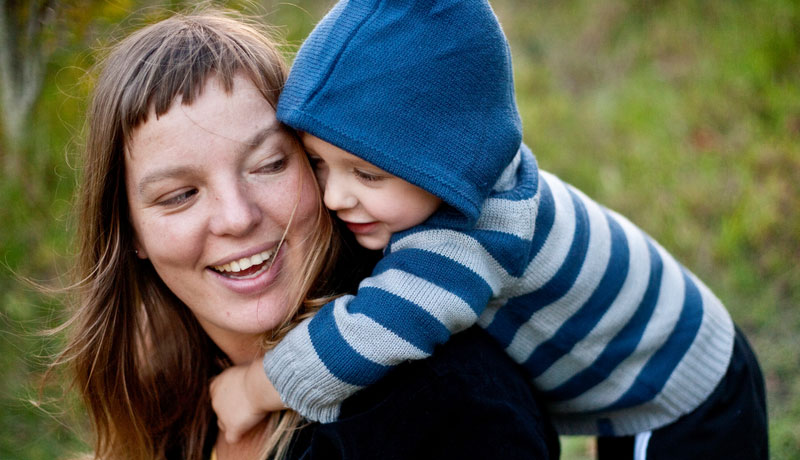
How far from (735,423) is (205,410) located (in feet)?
5.24

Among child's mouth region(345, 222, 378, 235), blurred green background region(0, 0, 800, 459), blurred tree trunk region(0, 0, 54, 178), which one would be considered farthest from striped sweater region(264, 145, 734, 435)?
blurred tree trunk region(0, 0, 54, 178)

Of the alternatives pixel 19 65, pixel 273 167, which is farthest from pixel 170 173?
pixel 19 65

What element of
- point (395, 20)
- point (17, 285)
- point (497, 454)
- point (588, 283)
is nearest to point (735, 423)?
point (588, 283)

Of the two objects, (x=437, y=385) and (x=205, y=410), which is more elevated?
(x=437, y=385)

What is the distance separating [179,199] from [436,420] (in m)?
0.82

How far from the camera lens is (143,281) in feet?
7.73

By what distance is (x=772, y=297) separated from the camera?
163 inches

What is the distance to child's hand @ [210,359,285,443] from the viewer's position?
2016 millimetres

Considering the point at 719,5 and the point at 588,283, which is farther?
the point at 719,5

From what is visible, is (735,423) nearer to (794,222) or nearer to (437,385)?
(437,385)

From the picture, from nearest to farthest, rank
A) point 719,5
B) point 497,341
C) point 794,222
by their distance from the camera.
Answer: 1. point 497,341
2. point 794,222
3. point 719,5

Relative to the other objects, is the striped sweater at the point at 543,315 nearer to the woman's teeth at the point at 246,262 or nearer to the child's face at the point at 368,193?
the child's face at the point at 368,193

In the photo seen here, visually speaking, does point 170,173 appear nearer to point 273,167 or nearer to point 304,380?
point 273,167

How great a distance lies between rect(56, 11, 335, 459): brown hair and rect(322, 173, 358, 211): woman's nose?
0.08 metres
